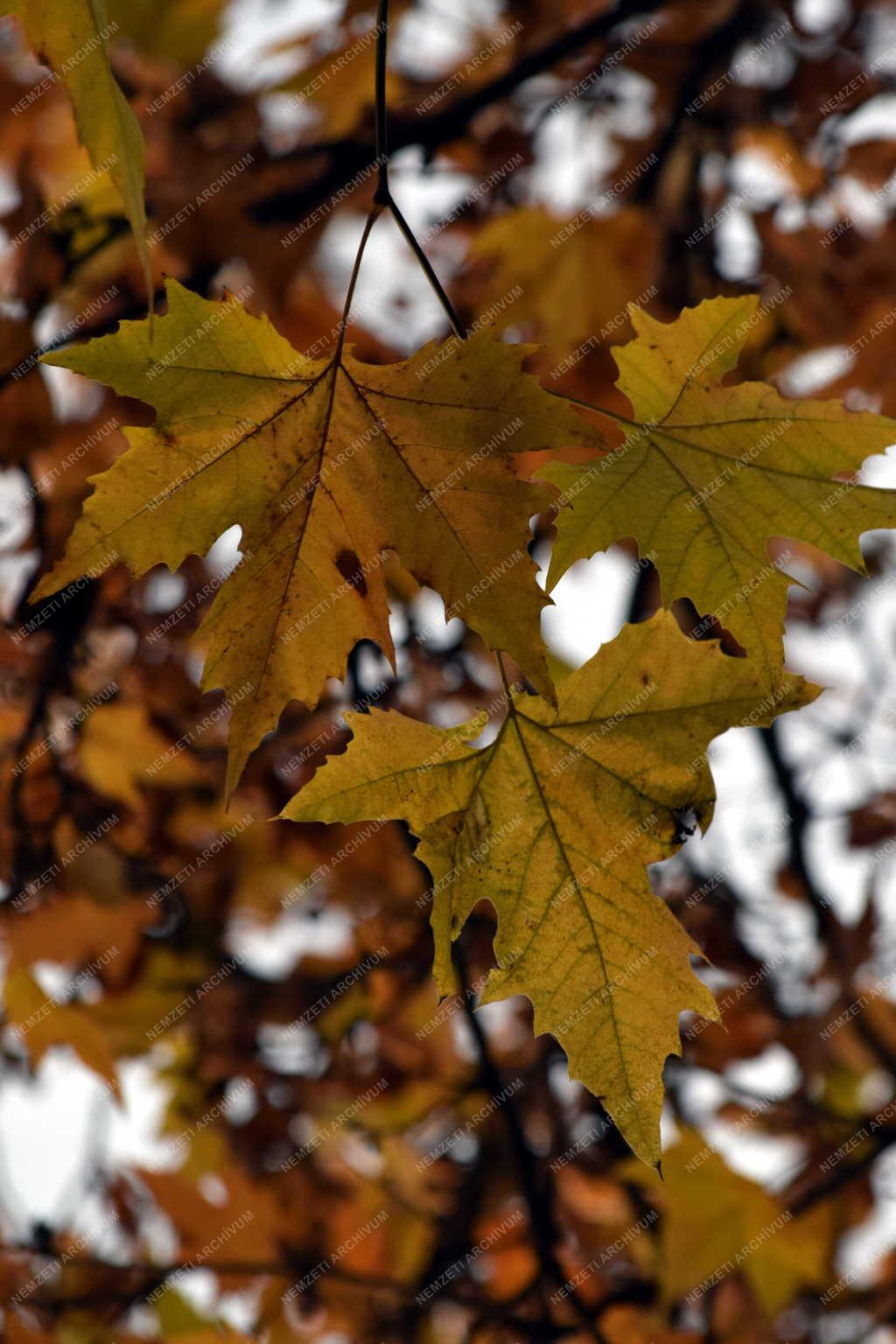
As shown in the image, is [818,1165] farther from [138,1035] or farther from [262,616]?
[262,616]

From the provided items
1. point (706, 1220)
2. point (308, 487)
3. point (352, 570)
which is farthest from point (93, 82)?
point (706, 1220)

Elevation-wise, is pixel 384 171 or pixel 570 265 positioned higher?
pixel 384 171

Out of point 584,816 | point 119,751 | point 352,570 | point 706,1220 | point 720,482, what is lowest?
point 706,1220

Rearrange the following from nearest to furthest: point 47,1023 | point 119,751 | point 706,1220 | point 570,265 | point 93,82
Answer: point 93,82 → point 47,1023 → point 706,1220 → point 119,751 → point 570,265

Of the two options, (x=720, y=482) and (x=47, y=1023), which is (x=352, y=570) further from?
(x=47, y=1023)

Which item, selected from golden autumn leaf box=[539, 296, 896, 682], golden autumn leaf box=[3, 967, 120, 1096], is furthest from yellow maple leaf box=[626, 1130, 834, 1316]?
golden autumn leaf box=[539, 296, 896, 682]

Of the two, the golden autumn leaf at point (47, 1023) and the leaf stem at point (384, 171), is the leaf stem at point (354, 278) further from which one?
the golden autumn leaf at point (47, 1023)

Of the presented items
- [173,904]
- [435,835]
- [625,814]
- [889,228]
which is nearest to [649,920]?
[625,814]
